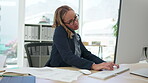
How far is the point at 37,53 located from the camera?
153 centimetres

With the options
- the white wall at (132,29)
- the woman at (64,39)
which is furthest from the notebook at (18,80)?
the white wall at (132,29)

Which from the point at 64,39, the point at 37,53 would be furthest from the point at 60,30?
the point at 37,53

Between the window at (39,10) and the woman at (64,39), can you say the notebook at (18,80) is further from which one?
the window at (39,10)

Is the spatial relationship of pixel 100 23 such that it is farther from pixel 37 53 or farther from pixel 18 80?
pixel 18 80

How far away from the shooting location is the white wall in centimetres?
101

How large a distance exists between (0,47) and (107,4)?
2.33 metres

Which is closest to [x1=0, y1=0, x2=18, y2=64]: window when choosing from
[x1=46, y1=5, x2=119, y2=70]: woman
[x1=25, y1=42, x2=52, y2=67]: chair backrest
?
[x1=25, y1=42, x2=52, y2=67]: chair backrest

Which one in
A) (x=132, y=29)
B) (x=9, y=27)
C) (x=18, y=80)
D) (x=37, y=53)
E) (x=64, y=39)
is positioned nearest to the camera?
(x=18, y=80)

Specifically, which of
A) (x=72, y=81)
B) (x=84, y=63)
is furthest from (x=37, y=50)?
(x=72, y=81)

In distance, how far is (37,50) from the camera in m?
1.56

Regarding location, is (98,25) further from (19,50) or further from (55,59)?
(55,59)

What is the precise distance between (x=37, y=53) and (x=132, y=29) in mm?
894

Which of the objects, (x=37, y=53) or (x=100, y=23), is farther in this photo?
(x=100, y=23)

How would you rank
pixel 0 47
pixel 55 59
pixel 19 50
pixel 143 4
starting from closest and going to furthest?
pixel 143 4 → pixel 55 59 → pixel 19 50 → pixel 0 47
